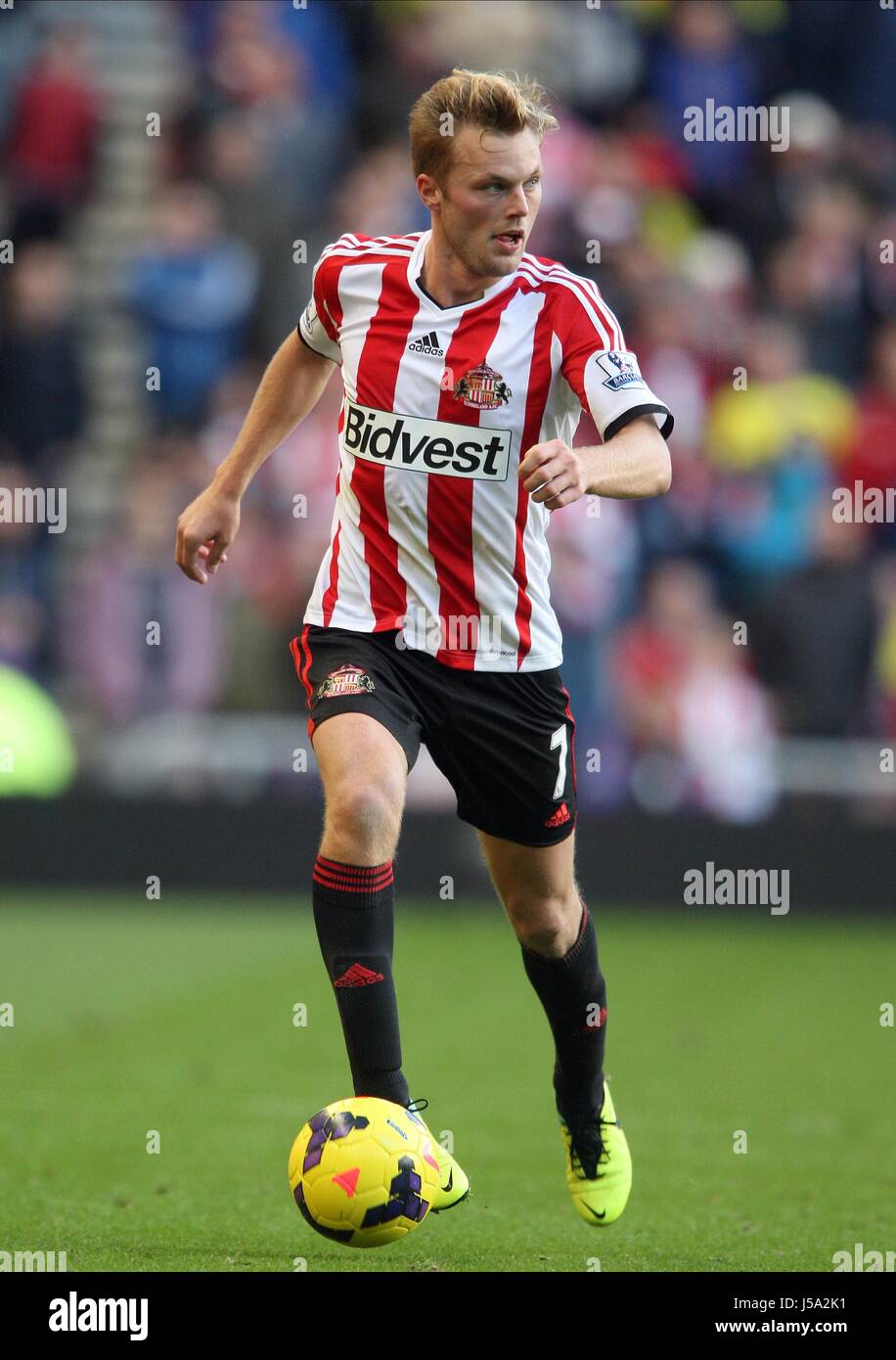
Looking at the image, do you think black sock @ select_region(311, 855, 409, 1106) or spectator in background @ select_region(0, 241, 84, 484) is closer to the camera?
black sock @ select_region(311, 855, 409, 1106)

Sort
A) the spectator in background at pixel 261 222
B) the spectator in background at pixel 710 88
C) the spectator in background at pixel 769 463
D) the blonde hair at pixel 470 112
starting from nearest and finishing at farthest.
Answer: the blonde hair at pixel 470 112 < the spectator in background at pixel 769 463 < the spectator in background at pixel 261 222 < the spectator in background at pixel 710 88

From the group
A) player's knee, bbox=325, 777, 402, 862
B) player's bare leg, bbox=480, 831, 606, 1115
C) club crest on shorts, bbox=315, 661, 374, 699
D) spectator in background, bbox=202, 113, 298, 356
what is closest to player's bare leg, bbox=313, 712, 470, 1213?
player's knee, bbox=325, 777, 402, 862

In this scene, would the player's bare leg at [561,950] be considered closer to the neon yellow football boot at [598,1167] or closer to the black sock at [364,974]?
the neon yellow football boot at [598,1167]

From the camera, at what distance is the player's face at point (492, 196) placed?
4.83m

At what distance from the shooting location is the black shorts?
500cm

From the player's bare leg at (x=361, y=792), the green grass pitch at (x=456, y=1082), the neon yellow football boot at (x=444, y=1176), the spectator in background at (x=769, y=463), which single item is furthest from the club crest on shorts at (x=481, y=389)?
the spectator in background at (x=769, y=463)

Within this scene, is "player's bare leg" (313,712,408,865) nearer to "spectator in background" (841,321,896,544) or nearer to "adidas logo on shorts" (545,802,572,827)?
"adidas logo on shorts" (545,802,572,827)

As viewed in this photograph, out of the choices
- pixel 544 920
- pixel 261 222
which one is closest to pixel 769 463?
pixel 261 222

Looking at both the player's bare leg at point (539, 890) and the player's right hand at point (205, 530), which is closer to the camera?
the player's bare leg at point (539, 890)

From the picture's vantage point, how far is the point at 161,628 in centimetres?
1248

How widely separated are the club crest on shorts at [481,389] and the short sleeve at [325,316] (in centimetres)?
46

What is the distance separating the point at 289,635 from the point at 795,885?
3.33 metres

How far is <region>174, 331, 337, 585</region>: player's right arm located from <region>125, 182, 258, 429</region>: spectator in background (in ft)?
27.5

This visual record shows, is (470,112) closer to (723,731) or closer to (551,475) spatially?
(551,475)
